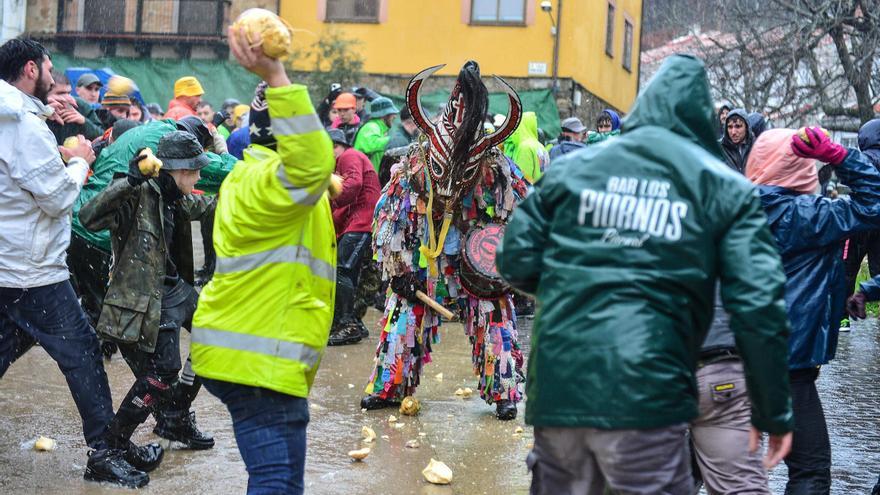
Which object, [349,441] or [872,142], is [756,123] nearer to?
[872,142]

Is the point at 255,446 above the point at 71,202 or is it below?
below

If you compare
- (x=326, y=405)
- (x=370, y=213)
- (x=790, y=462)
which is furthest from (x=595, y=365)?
(x=370, y=213)

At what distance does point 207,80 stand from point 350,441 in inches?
827

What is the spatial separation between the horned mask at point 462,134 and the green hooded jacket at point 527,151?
4.55m

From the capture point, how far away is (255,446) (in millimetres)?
4031

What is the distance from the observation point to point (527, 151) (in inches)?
480

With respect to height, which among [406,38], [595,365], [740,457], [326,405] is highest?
[406,38]

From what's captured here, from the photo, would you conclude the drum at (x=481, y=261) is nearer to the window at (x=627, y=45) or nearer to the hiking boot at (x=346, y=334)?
the hiking boot at (x=346, y=334)

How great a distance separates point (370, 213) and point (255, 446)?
6.54 metres

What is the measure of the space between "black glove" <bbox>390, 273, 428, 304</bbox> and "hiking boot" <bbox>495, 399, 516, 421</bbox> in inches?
34.6

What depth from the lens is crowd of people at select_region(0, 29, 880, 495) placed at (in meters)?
3.34

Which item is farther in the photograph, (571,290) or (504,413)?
(504,413)

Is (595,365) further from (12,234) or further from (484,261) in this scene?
(484,261)

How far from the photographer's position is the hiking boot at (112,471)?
18.6 ft
